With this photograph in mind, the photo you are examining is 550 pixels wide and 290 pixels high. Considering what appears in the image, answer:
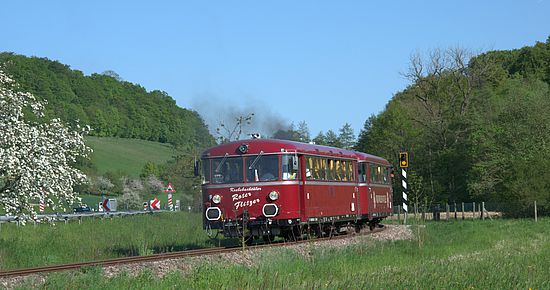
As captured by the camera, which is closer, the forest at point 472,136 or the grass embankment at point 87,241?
the grass embankment at point 87,241

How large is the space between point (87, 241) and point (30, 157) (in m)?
3.82

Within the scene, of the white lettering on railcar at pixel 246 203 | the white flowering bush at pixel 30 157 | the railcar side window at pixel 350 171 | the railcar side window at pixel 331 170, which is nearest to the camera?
the white lettering on railcar at pixel 246 203

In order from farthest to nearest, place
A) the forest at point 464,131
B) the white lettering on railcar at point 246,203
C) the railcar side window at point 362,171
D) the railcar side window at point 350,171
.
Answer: the forest at point 464,131, the railcar side window at point 362,171, the railcar side window at point 350,171, the white lettering on railcar at point 246,203

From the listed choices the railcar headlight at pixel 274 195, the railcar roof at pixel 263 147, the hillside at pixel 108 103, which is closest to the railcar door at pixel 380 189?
the railcar roof at pixel 263 147

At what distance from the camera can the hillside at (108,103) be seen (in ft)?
386

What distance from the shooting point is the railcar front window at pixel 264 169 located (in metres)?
24.0

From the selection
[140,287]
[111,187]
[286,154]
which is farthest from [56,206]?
[111,187]

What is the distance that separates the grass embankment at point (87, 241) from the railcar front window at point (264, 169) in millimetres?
3090

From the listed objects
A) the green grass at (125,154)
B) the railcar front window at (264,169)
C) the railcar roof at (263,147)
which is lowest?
the railcar front window at (264,169)

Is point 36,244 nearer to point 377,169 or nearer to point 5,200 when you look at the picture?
point 5,200

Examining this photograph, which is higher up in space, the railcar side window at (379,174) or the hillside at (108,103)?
the hillside at (108,103)

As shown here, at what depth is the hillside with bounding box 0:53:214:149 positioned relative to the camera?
386 ft

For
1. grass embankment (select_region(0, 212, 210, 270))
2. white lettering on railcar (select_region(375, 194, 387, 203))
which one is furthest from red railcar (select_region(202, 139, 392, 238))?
white lettering on railcar (select_region(375, 194, 387, 203))

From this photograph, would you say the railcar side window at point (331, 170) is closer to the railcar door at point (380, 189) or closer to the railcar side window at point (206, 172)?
the railcar side window at point (206, 172)
